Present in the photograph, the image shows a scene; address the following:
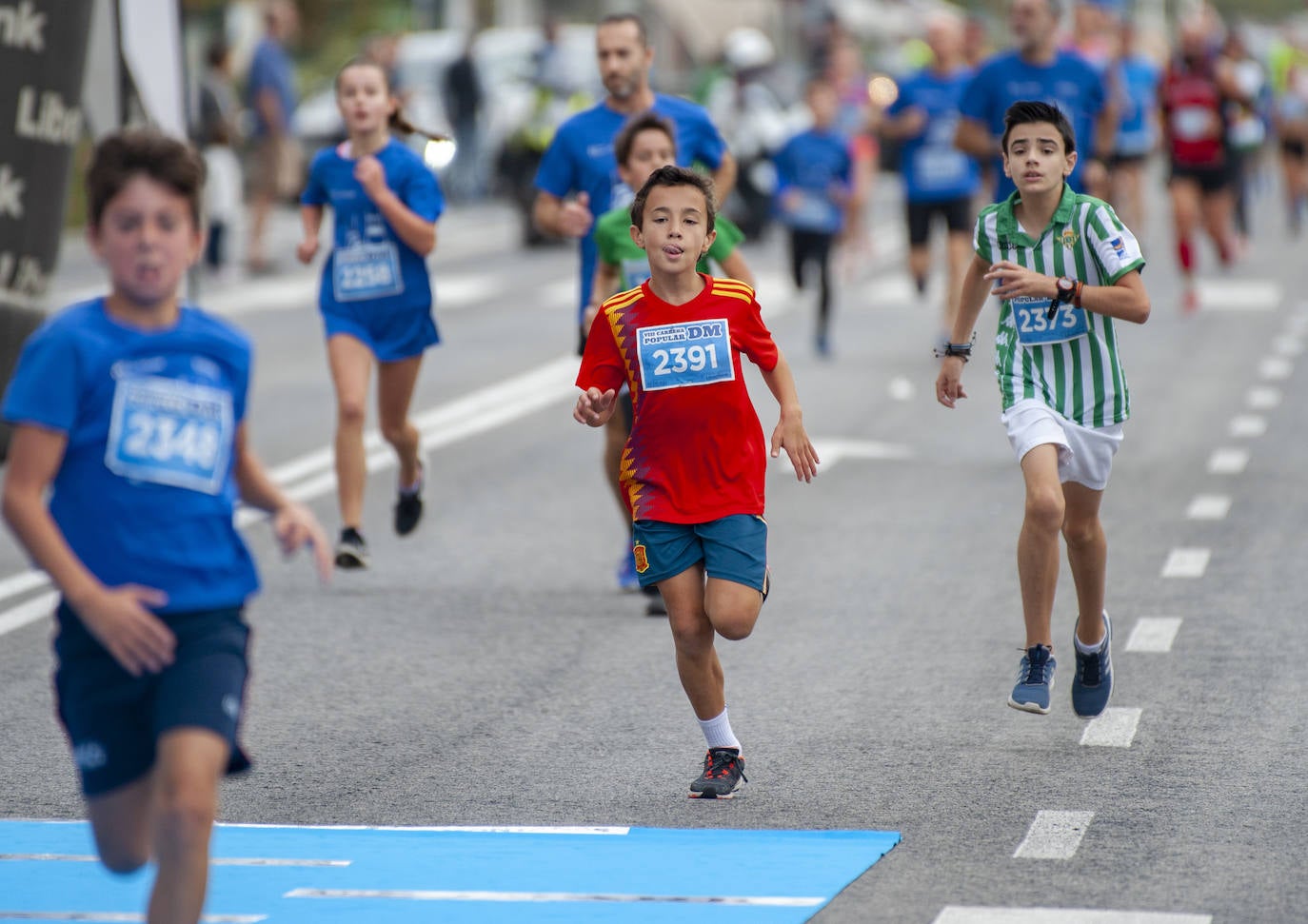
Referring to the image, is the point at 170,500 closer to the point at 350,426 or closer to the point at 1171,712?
the point at 1171,712

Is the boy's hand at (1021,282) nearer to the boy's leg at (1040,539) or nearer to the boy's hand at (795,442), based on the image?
the boy's leg at (1040,539)

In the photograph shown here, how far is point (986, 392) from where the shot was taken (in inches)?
602

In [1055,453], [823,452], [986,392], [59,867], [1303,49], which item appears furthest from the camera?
[1303,49]

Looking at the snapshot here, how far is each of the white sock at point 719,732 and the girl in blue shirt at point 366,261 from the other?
3189 millimetres

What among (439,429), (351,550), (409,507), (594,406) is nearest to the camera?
(594,406)

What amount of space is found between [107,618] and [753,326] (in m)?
2.49

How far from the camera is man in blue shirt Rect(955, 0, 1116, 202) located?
12.0m

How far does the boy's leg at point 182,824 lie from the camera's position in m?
4.25

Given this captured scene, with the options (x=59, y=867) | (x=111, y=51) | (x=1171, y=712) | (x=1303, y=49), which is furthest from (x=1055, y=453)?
(x=1303, y=49)

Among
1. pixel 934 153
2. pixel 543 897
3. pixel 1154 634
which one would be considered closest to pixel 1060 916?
pixel 543 897

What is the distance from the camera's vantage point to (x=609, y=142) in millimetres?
9336

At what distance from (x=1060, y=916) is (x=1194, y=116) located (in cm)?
1495

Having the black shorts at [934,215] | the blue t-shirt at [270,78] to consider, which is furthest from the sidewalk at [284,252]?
the black shorts at [934,215]

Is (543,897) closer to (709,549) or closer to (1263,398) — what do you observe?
(709,549)
